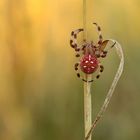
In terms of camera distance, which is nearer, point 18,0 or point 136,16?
point 18,0

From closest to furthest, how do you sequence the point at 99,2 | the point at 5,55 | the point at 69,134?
the point at 69,134 < the point at 5,55 < the point at 99,2

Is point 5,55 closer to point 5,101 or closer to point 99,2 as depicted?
point 5,101

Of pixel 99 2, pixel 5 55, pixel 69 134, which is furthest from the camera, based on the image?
pixel 99 2

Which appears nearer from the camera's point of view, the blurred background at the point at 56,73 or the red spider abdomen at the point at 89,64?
the red spider abdomen at the point at 89,64

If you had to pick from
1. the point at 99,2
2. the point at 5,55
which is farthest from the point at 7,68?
the point at 99,2

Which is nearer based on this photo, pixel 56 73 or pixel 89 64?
pixel 89 64

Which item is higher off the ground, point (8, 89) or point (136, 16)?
point (136, 16)

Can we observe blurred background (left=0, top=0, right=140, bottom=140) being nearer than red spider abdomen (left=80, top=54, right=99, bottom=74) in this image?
No

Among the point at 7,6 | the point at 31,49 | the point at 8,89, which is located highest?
the point at 7,6
